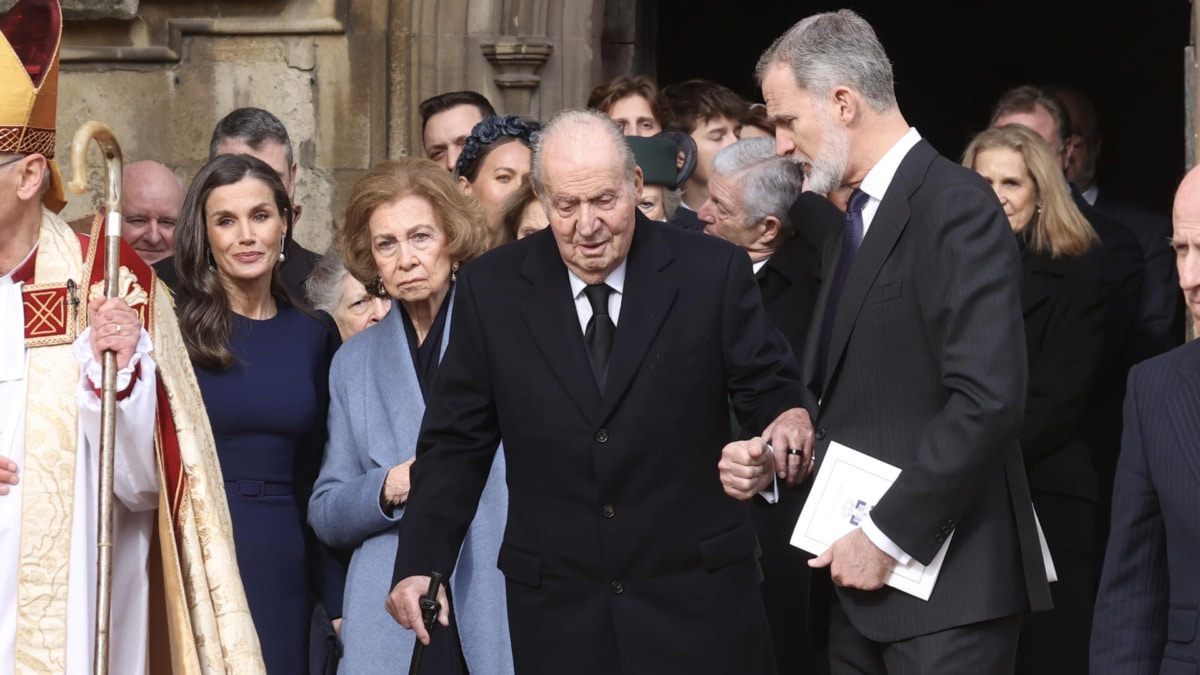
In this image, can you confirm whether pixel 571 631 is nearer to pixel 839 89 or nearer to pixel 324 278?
pixel 839 89

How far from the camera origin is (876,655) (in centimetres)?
411

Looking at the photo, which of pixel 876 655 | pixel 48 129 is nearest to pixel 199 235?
pixel 48 129

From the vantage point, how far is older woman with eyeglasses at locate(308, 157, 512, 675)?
4738mm

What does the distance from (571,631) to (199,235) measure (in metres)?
1.83

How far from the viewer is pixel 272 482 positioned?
5.16 meters

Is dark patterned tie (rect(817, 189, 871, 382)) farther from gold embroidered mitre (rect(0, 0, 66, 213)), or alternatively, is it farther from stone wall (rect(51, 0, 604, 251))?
stone wall (rect(51, 0, 604, 251))

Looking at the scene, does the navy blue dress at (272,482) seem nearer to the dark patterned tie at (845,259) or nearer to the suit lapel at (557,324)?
the suit lapel at (557,324)

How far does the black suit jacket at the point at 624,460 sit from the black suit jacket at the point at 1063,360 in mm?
1916

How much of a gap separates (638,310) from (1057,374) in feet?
7.04

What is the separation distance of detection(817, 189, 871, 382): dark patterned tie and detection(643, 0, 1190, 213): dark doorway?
21.9 ft

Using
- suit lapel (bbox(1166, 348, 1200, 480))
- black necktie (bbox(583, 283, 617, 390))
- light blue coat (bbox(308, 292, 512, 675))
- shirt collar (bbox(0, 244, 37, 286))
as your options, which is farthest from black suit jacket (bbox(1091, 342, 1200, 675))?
shirt collar (bbox(0, 244, 37, 286))

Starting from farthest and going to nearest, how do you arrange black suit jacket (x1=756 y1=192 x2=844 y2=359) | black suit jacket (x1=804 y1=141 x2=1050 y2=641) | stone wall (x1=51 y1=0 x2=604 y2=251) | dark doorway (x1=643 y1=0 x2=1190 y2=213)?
dark doorway (x1=643 y1=0 x2=1190 y2=213) < stone wall (x1=51 y1=0 x2=604 y2=251) < black suit jacket (x1=756 y1=192 x2=844 y2=359) < black suit jacket (x1=804 y1=141 x2=1050 y2=641)

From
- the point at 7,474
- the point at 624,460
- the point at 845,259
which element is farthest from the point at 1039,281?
the point at 7,474

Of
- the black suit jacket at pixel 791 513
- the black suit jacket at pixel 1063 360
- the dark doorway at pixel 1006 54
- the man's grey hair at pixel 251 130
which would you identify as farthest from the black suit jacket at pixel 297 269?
the dark doorway at pixel 1006 54
